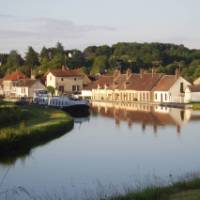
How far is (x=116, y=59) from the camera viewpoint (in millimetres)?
115062

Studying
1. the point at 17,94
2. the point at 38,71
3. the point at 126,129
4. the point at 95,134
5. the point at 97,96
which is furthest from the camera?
the point at 38,71

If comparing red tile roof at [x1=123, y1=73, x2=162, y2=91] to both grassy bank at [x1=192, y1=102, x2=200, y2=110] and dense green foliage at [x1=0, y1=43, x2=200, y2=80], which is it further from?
dense green foliage at [x1=0, y1=43, x2=200, y2=80]

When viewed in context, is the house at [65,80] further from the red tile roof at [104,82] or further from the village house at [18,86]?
the red tile roof at [104,82]

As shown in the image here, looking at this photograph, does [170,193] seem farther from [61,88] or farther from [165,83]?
[61,88]

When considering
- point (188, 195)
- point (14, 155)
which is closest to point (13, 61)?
point (14, 155)

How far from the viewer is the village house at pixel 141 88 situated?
63844 millimetres

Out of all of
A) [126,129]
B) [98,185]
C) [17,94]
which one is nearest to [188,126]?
[126,129]

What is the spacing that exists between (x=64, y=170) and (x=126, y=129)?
16.3 meters

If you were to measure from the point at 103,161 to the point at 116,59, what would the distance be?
92.1 metres

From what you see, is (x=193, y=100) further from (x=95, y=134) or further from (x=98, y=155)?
(x=98, y=155)

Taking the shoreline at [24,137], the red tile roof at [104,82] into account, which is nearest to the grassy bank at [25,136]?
the shoreline at [24,137]

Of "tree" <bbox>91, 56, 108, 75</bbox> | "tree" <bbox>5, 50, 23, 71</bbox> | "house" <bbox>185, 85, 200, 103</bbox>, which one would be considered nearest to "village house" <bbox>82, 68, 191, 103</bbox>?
"house" <bbox>185, 85, 200, 103</bbox>

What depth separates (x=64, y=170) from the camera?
2186 centimetres

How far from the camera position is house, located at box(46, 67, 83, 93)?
84.3 meters
